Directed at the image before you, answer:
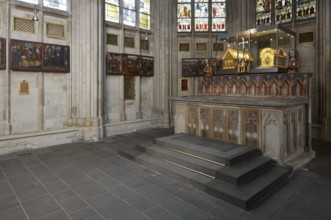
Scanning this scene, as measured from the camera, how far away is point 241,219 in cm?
348

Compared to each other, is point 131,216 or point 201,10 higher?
point 201,10

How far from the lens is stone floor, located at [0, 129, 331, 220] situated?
362 centimetres

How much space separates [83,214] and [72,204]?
439mm

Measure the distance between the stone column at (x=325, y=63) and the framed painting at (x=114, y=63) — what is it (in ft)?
27.8

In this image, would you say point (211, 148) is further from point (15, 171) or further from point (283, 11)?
point (283, 11)

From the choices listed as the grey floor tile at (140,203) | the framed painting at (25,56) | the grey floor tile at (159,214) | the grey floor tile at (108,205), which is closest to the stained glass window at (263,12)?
the framed painting at (25,56)

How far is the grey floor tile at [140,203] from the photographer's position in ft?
12.5

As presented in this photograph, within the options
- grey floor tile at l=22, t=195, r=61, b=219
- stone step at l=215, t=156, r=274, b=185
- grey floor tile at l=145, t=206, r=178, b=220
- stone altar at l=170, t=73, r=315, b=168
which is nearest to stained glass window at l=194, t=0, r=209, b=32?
stone altar at l=170, t=73, r=315, b=168

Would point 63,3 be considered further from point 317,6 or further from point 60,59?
point 317,6

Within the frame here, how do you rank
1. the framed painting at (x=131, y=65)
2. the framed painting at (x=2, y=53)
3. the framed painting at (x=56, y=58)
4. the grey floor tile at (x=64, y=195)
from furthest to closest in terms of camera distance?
1. the framed painting at (x=131, y=65)
2. the framed painting at (x=56, y=58)
3. the framed painting at (x=2, y=53)
4. the grey floor tile at (x=64, y=195)

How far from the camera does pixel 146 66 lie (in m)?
11.3

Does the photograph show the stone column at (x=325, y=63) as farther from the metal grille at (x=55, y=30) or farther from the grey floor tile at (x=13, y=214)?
the metal grille at (x=55, y=30)

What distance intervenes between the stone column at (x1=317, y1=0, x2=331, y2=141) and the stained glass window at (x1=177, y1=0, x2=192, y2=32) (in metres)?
5.89

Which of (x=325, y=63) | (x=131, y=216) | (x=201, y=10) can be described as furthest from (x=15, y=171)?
(x=325, y=63)
